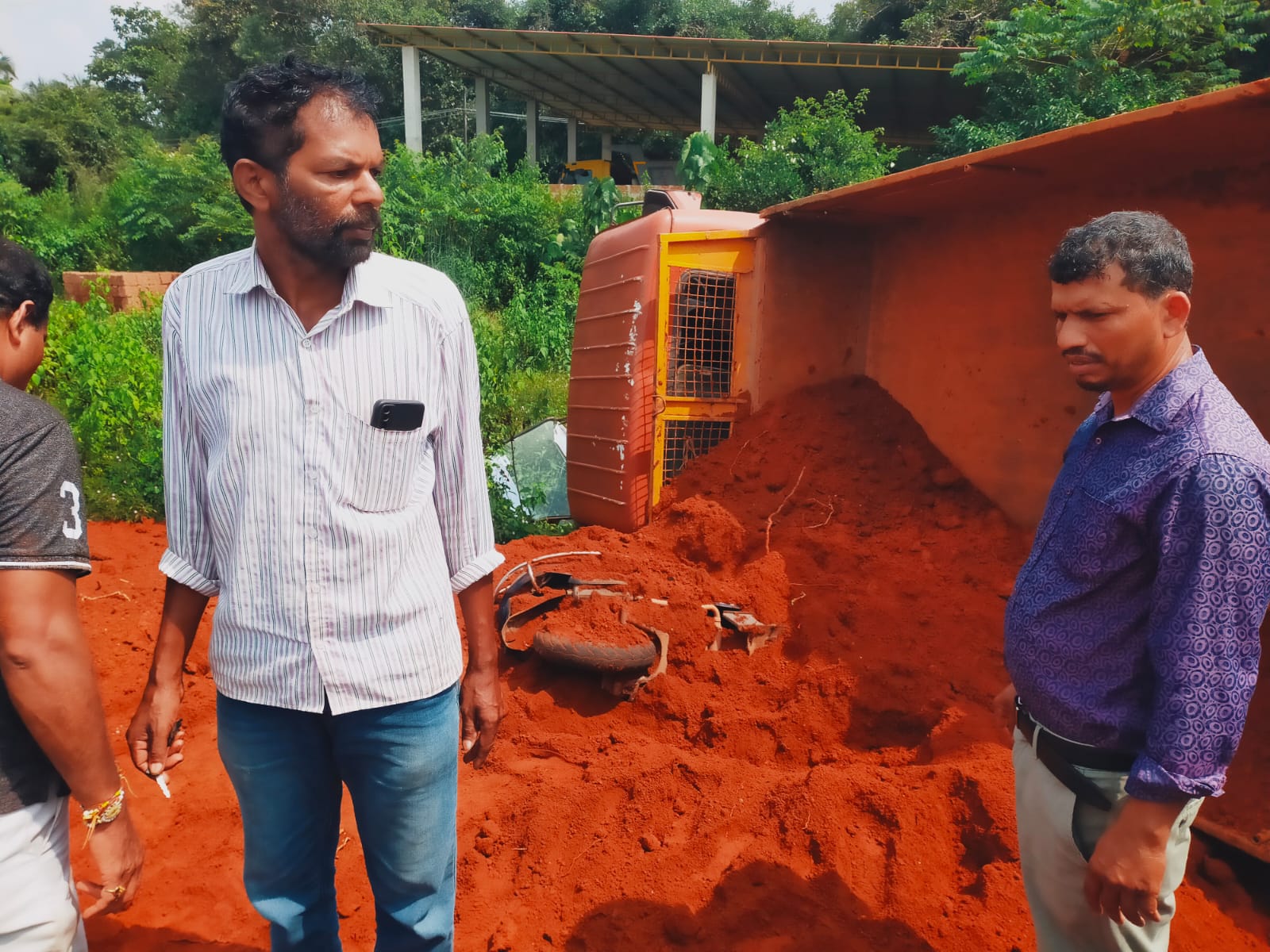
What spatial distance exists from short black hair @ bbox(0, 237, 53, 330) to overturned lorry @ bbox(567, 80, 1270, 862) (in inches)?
129

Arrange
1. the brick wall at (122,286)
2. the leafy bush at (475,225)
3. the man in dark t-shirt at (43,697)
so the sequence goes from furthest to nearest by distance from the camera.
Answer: the leafy bush at (475,225) → the brick wall at (122,286) → the man in dark t-shirt at (43,697)

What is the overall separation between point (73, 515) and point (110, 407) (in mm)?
6788

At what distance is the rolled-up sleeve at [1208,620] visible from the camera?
1376 mm

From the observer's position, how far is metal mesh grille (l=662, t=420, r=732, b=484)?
211 inches

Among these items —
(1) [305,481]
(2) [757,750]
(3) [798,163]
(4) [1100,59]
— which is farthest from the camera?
(3) [798,163]

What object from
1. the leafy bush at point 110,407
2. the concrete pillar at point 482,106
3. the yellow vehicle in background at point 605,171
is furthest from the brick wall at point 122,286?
the yellow vehicle in background at point 605,171

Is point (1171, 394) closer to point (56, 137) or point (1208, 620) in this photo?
point (1208, 620)

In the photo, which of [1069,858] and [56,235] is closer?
[1069,858]

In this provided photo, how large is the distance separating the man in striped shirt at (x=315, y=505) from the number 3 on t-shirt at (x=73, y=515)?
0.25 meters

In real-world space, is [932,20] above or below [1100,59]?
above

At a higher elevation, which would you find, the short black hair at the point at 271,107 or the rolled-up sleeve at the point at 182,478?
the short black hair at the point at 271,107

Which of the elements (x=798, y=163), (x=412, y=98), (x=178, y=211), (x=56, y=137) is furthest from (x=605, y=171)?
(x=56, y=137)

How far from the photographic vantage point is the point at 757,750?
11.4 ft

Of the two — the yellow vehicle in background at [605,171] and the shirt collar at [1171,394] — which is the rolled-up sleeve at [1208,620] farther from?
the yellow vehicle in background at [605,171]
